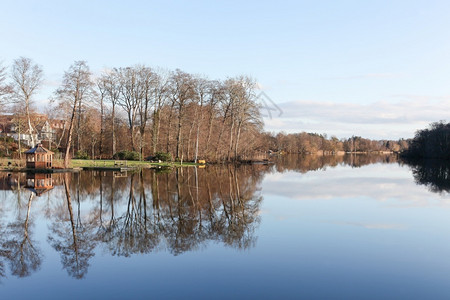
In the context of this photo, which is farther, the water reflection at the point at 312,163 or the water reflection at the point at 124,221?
the water reflection at the point at 312,163

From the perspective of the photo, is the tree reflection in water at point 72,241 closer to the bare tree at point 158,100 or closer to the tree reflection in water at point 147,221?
the tree reflection in water at point 147,221

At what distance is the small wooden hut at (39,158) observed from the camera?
33.3 metres

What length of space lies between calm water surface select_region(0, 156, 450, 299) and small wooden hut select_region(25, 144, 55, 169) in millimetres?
14452

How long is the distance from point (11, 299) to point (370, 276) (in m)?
8.16

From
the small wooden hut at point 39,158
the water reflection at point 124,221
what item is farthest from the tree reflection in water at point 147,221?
the small wooden hut at point 39,158

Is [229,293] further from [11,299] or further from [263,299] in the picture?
[11,299]

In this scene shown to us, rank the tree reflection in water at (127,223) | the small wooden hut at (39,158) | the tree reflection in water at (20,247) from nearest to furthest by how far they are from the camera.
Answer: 1. the tree reflection in water at (20,247)
2. the tree reflection in water at (127,223)
3. the small wooden hut at (39,158)

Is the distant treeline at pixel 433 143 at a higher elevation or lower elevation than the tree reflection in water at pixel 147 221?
higher

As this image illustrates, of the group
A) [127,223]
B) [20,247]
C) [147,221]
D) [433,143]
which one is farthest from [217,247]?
[433,143]

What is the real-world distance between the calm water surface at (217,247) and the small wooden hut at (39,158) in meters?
14.5

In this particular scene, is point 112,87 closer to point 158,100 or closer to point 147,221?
point 158,100

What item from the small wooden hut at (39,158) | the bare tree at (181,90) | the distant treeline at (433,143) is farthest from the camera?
the distant treeline at (433,143)

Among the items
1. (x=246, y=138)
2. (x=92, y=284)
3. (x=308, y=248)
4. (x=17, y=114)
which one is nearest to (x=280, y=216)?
(x=308, y=248)

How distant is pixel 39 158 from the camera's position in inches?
1325
